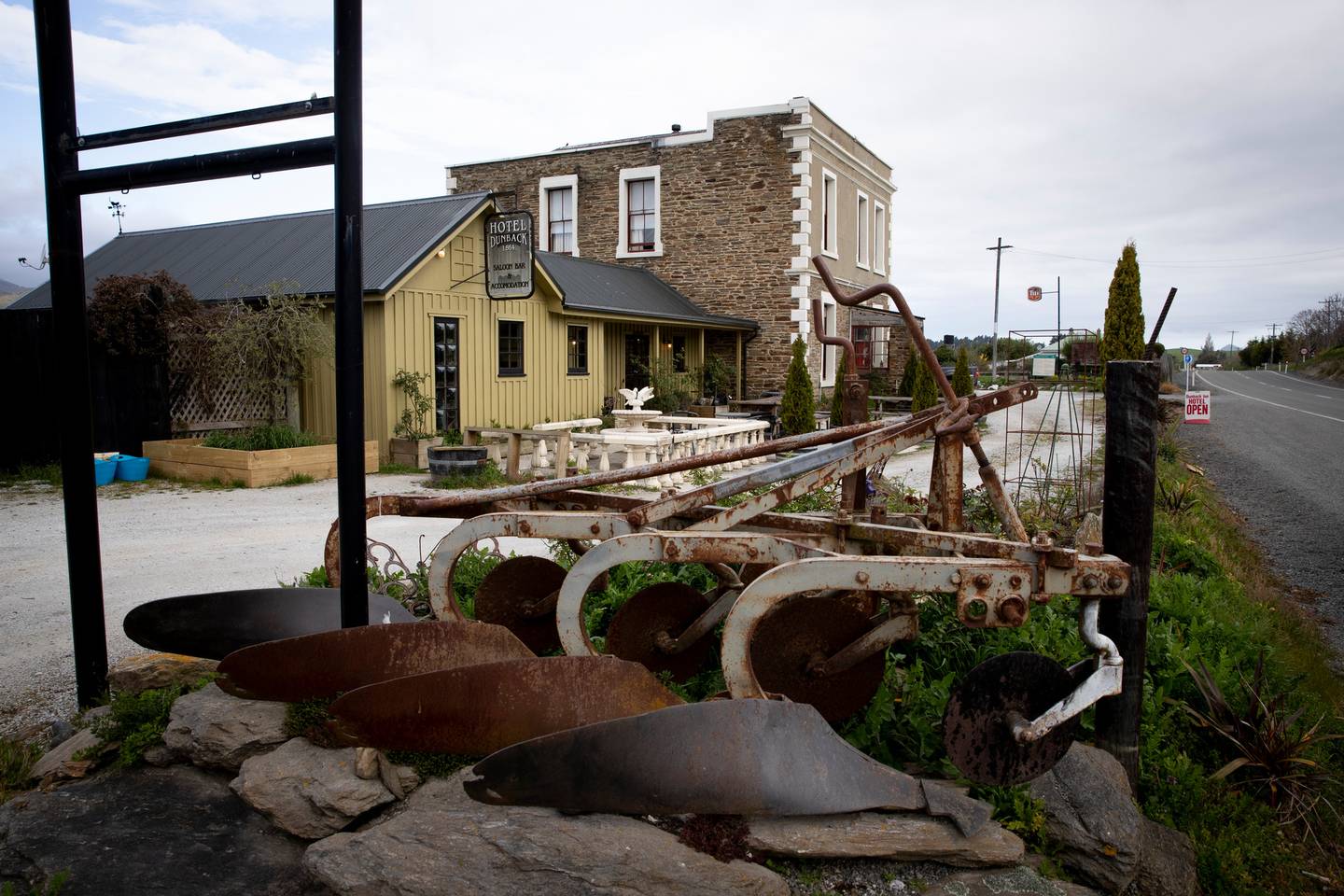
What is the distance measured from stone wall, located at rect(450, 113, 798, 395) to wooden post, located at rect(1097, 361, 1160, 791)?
63.9ft

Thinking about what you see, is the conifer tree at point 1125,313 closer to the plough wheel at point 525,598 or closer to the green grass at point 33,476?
the plough wheel at point 525,598

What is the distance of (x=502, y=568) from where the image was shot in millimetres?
4438

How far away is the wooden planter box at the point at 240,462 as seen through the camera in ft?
39.9

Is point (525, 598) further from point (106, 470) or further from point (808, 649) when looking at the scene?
point (106, 470)

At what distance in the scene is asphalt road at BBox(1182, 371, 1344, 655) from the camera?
783 cm

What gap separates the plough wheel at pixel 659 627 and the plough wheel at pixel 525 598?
55 centimetres

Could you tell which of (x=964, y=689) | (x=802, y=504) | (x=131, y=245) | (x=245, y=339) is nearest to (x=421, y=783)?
(x=964, y=689)

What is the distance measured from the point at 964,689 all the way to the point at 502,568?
2.28 meters

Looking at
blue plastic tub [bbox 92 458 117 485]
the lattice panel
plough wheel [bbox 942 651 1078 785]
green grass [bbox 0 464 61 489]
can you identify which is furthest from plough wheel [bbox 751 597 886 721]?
the lattice panel

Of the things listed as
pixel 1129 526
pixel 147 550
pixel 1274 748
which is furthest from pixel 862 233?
pixel 1129 526

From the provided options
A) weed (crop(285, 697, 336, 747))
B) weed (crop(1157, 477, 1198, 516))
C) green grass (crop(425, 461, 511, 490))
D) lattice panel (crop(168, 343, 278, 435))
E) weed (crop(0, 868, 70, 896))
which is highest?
lattice panel (crop(168, 343, 278, 435))

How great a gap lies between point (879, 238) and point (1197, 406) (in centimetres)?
1952

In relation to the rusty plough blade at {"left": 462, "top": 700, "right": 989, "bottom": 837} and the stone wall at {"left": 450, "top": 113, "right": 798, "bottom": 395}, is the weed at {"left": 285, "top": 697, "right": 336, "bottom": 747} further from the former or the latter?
the stone wall at {"left": 450, "top": 113, "right": 798, "bottom": 395}

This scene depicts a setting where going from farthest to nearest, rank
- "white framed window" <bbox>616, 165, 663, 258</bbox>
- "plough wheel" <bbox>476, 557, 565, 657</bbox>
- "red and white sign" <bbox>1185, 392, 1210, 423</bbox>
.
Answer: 1. "white framed window" <bbox>616, 165, 663, 258</bbox>
2. "red and white sign" <bbox>1185, 392, 1210, 423</bbox>
3. "plough wheel" <bbox>476, 557, 565, 657</bbox>
